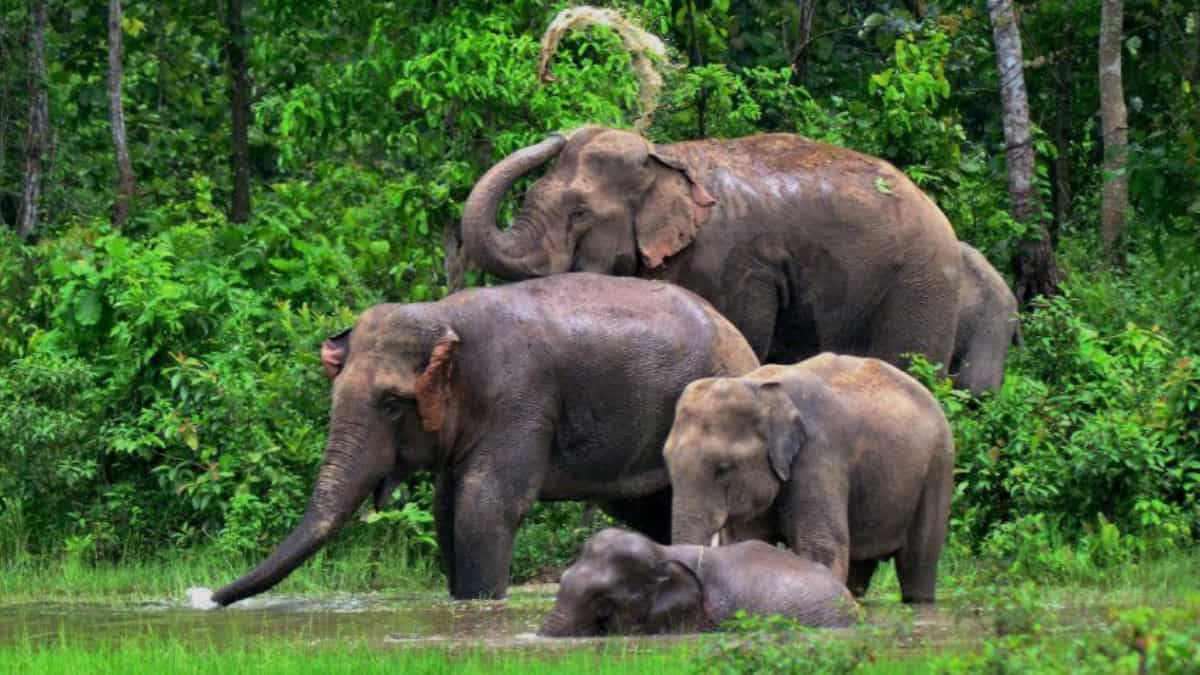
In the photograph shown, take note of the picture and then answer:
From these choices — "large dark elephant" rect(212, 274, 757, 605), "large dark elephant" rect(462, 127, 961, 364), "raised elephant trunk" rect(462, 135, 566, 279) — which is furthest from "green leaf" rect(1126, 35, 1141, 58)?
"large dark elephant" rect(212, 274, 757, 605)

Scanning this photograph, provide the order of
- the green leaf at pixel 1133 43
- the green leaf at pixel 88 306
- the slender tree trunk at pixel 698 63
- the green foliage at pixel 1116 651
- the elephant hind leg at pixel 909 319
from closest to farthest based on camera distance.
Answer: the green foliage at pixel 1116 651
the elephant hind leg at pixel 909 319
the green leaf at pixel 88 306
the slender tree trunk at pixel 698 63
the green leaf at pixel 1133 43

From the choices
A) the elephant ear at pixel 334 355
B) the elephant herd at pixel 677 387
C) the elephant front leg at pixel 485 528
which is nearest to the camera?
the elephant herd at pixel 677 387

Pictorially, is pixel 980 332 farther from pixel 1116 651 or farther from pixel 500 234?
pixel 1116 651

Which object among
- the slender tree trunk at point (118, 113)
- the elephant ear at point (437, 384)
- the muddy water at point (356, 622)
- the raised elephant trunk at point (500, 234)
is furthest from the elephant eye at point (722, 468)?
the slender tree trunk at point (118, 113)

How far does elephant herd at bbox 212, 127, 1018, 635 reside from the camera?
10.8m

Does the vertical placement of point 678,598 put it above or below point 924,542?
above

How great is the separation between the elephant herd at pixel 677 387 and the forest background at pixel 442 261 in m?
0.72

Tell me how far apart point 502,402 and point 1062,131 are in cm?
905

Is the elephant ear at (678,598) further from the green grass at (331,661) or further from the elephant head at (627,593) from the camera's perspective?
the green grass at (331,661)

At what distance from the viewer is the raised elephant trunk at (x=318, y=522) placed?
40.1 ft

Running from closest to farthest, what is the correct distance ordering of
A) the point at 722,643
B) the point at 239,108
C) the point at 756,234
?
the point at 722,643
the point at 756,234
the point at 239,108

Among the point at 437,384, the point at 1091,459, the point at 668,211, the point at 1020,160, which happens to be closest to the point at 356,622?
the point at 437,384

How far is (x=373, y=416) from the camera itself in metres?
12.3

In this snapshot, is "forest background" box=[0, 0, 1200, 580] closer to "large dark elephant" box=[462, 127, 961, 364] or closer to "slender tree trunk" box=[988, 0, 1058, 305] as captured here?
"slender tree trunk" box=[988, 0, 1058, 305]
